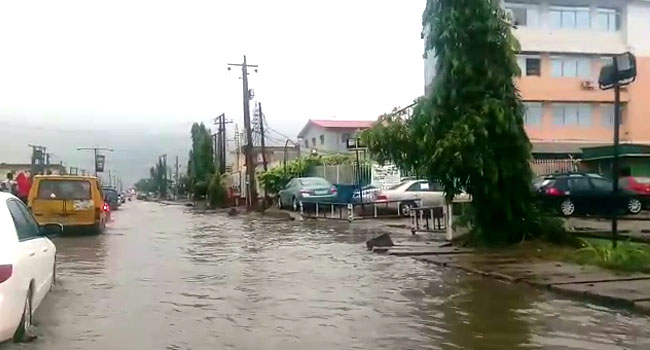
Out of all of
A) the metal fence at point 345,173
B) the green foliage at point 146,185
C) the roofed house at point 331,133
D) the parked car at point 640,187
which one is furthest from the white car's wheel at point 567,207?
the green foliage at point 146,185

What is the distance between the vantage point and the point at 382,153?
67.6 ft

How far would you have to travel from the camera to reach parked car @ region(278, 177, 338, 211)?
3444cm

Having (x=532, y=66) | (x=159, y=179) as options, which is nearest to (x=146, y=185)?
(x=159, y=179)

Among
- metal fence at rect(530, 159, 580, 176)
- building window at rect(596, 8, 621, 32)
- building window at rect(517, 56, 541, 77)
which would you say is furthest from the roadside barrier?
building window at rect(596, 8, 621, 32)

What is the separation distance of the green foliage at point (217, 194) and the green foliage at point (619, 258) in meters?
44.3

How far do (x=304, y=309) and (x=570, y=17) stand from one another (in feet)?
133

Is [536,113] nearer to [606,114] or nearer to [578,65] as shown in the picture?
[578,65]

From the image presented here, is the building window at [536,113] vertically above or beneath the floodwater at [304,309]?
above

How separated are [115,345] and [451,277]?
6.13 metres

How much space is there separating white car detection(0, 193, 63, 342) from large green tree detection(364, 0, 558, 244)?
911 centimetres

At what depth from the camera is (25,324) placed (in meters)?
7.35

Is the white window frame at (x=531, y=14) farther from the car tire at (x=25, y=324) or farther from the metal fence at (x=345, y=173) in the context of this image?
the car tire at (x=25, y=324)

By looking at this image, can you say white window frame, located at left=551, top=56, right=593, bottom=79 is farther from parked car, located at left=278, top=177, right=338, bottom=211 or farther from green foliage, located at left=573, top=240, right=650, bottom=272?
green foliage, located at left=573, top=240, right=650, bottom=272

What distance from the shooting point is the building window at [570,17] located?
45969 millimetres
